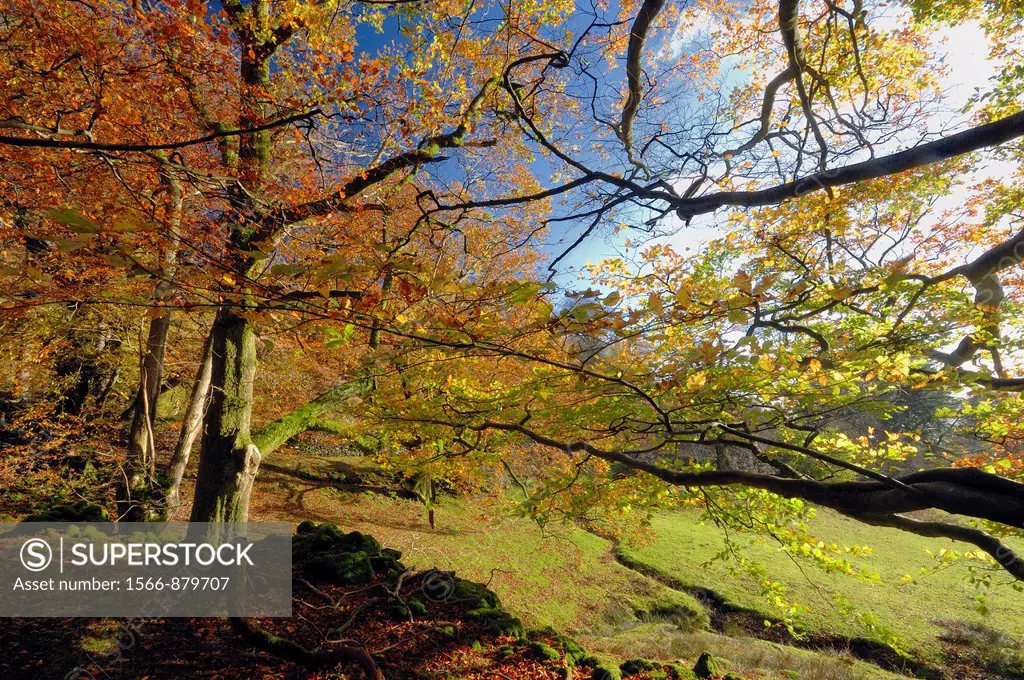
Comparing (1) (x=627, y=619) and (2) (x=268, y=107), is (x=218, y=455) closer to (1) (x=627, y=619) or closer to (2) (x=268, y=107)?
(2) (x=268, y=107)

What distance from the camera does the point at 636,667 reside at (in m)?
5.62

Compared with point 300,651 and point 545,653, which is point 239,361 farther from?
point 545,653

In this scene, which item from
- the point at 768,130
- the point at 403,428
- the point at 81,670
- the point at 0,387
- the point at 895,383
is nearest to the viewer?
the point at 895,383

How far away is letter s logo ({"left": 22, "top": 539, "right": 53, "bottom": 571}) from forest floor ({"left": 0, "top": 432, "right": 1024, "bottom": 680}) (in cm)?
177

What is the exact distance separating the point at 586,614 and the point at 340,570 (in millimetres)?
5890

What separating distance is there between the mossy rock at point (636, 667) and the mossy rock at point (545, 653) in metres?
0.86

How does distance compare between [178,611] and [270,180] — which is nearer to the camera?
[178,611]

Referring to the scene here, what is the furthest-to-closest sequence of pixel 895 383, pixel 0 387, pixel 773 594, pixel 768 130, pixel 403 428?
pixel 0 387, pixel 403 428, pixel 773 594, pixel 768 130, pixel 895 383

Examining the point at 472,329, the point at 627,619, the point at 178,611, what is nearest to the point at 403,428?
the point at 178,611

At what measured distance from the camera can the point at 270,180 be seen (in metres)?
6.12

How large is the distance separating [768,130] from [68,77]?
8.42 m

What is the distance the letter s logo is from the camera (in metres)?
5.73

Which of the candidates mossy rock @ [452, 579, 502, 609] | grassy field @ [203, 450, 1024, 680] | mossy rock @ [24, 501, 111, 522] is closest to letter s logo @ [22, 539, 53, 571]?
mossy rock @ [24, 501, 111, 522]

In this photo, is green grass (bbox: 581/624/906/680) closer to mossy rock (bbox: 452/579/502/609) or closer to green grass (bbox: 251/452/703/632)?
green grass (bbox: 251/452/703/632)
